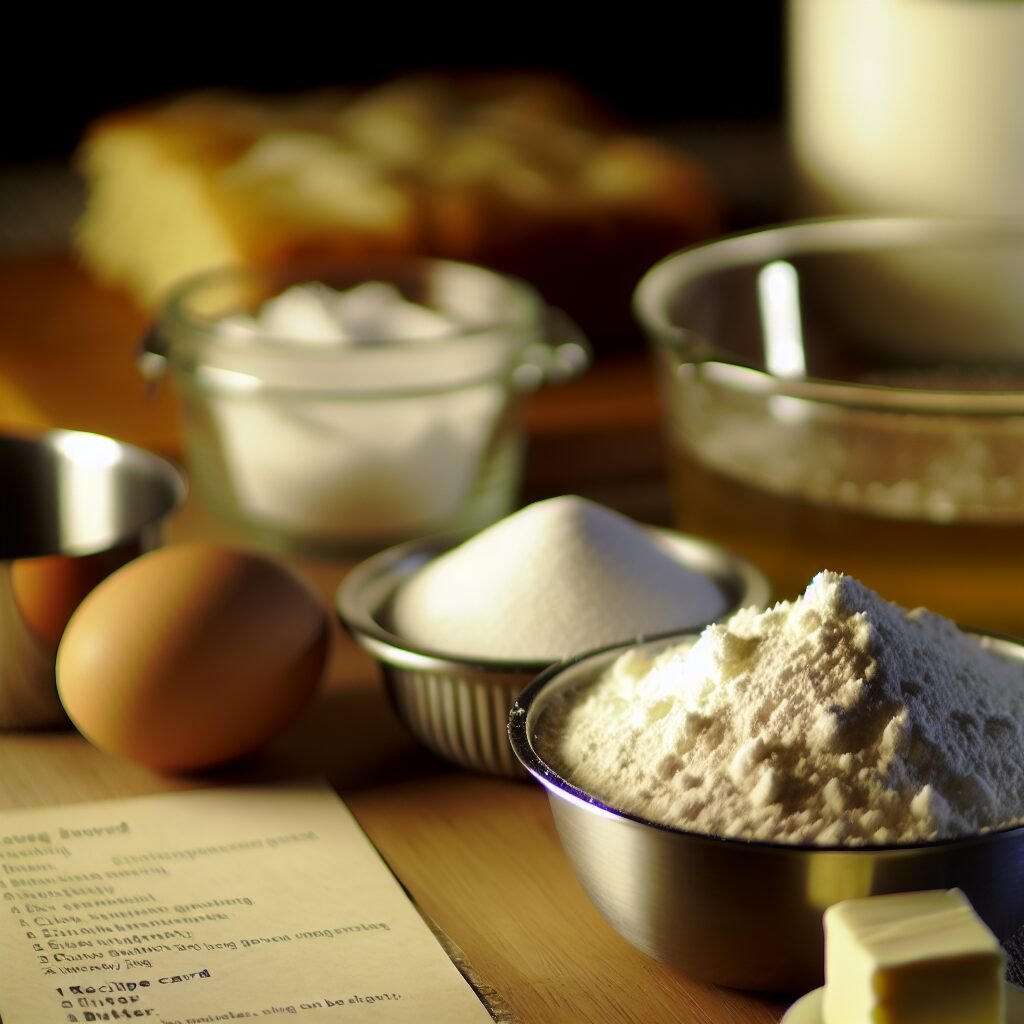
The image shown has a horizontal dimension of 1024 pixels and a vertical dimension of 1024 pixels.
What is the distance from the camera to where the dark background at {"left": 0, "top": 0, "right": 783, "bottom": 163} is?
2.16m

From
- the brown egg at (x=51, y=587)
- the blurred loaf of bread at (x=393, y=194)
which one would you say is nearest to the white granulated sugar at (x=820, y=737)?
the brown egg at (x=51, y=587)

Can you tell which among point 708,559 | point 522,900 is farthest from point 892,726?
point 708,559

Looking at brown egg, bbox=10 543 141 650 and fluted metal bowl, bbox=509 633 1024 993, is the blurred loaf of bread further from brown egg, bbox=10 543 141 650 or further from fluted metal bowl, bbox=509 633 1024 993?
fluted metal bowl, bbox=509 633 1024 993

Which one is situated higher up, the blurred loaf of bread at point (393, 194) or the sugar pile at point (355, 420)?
the blurred loaf of bread at point (393, 194)

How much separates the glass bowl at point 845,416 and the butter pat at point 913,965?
355mm

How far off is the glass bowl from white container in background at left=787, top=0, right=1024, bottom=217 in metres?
0.10

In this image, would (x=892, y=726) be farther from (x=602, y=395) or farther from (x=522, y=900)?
(x=602, y=395)

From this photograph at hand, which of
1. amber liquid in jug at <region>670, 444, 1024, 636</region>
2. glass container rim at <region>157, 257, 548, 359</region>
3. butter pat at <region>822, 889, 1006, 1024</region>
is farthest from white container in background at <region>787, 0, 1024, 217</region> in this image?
butter pat at <region>822, 889, 1006, 1024</region>

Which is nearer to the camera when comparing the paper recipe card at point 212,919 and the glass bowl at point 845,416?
the paper recipe card at point 212,919

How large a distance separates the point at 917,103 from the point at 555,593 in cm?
64

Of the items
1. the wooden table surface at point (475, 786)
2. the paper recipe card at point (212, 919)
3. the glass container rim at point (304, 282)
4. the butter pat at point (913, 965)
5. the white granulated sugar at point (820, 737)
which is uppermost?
the glass container rim at point (304, 282)

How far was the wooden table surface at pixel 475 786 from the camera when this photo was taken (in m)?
0.70

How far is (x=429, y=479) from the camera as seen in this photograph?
1164 millimetres

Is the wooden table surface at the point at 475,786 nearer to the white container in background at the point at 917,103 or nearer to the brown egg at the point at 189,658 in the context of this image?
the brown egg at the point at 189,658
